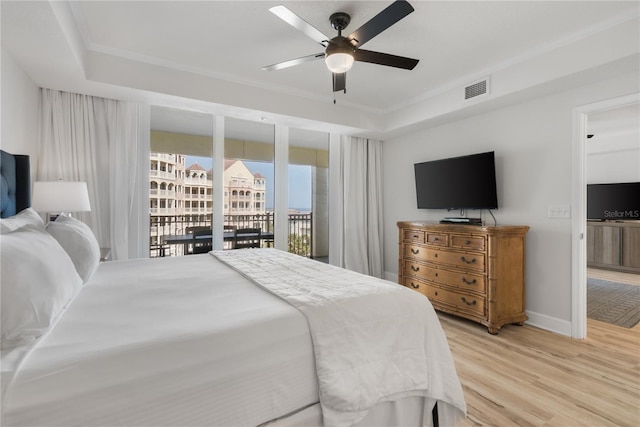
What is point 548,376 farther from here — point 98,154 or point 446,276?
point 98,154

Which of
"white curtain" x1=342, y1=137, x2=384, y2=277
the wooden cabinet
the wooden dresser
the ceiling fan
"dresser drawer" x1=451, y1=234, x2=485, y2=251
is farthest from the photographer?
the wooden cabinet

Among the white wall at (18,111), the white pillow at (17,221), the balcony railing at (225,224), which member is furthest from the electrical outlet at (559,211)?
the white wall at (18,111)

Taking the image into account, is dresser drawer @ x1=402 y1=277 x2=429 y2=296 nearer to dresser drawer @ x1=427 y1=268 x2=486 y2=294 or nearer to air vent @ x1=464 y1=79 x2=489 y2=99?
dresser drawer @ x1=427 y1=268 x2=486 y2=294

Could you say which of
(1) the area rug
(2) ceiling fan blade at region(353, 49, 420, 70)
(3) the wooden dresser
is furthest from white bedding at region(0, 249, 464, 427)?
(1) the area rug

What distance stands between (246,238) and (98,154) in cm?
189

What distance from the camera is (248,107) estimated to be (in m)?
3.60

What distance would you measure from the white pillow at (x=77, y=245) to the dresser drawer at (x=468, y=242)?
3.25 meters

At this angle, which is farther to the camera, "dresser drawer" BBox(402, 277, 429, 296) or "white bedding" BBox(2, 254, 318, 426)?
"dresser drawer" BBox(402, 277, 429, 296)

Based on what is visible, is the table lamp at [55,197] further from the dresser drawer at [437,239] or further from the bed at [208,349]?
the dresser drawer at [437,239]

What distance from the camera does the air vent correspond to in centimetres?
329

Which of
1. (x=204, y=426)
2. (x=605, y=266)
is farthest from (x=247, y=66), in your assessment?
(x=605, y=266)

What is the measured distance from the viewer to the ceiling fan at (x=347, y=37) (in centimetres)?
190

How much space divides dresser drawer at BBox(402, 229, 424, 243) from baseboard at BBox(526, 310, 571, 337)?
133 centimetres

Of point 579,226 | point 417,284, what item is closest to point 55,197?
point 417,284
